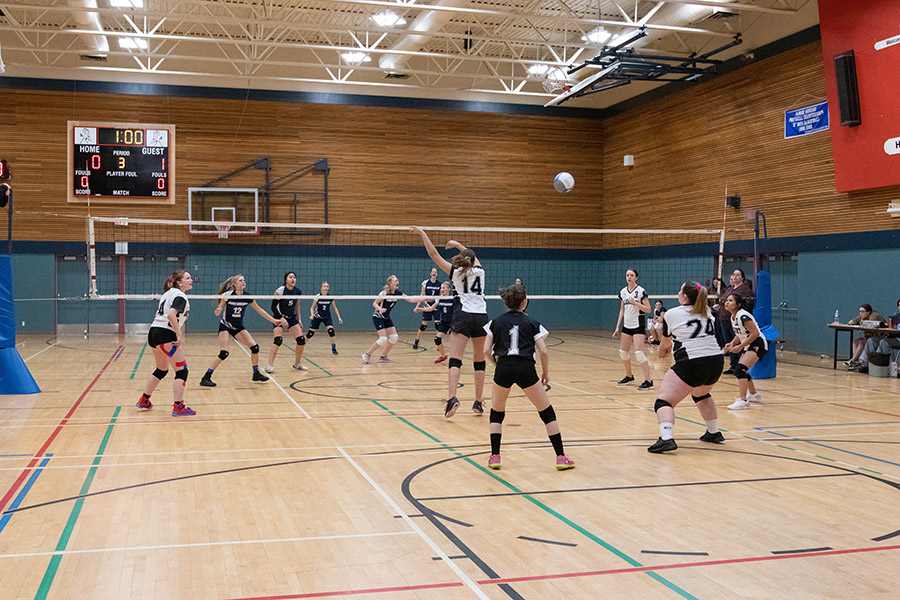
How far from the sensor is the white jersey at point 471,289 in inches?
366

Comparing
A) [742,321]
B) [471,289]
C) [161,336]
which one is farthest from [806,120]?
[161,336]

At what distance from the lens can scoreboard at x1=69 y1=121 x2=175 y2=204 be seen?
21969 millimetres

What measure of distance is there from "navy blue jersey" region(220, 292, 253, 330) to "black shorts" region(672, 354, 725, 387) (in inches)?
276

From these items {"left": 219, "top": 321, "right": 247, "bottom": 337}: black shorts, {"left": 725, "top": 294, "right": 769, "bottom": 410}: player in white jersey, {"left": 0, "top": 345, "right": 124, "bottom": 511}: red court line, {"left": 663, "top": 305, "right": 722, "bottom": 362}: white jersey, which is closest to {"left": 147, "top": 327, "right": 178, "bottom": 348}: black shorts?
{"left": 0, "top": 345, "right": 124, "bottom": 511}: red court line

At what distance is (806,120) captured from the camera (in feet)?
58.8

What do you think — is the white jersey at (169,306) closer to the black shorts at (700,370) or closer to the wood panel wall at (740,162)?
the black shorts at (700,370)

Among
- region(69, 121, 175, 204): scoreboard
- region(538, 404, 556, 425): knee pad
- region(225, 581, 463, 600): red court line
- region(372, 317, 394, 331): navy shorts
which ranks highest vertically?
region(69, 121, 175, 204): scoreboard

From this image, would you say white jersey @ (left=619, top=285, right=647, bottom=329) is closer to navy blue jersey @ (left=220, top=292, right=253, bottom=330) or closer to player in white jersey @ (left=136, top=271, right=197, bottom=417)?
navy blue jersey @ (left=220, top=292, right=253, bottom=330)

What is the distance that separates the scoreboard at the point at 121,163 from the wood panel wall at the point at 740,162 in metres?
13.7

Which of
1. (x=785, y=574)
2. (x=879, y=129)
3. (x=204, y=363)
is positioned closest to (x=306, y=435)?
(x=785, y=574)

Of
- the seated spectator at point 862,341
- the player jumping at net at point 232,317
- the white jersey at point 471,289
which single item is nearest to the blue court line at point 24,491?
the white jersey at point 471,289

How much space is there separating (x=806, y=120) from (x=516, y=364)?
14219 mm

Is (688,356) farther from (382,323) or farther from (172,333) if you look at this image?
(382,323)

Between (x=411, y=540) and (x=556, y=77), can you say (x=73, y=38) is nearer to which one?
(x=556, y=77)
